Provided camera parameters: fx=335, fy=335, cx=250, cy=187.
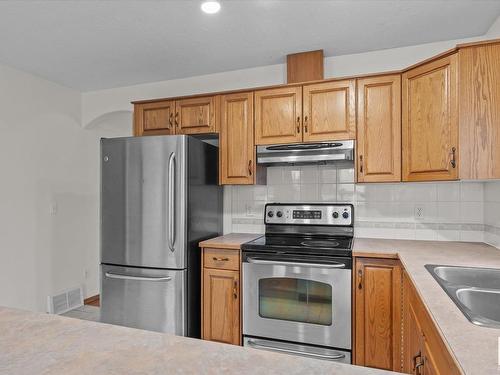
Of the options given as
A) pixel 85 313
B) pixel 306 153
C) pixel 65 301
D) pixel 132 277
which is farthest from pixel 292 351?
pixel 65 301

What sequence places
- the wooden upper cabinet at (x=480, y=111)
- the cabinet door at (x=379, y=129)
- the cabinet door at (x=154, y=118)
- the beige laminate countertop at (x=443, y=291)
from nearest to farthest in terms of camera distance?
the beige laminate countertop at (x=443, y=291), the wooden upper cabinet at (x=480, y=111), the cabinet door at (x=379, y=129), the cabinet door at (x=154, y=118)

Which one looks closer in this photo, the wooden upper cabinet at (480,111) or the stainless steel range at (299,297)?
the wooden upper cabinet at (480,111)

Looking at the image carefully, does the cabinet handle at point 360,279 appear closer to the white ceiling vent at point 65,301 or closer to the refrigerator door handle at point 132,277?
the refrigerator door handle at point 132,277

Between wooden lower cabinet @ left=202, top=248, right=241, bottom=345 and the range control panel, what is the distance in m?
0.62

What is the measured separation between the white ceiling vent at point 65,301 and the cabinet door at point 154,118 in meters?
1.99

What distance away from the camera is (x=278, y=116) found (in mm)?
2721

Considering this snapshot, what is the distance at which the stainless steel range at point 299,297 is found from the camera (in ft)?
7.27

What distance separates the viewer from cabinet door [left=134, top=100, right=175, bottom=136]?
3066 millimetres

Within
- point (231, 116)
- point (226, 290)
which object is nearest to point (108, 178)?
point (231, 116)

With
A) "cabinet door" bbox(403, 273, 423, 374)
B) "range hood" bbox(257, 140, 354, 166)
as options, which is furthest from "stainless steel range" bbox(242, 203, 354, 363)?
"range hood" bbox(257, 140, 354, 166)

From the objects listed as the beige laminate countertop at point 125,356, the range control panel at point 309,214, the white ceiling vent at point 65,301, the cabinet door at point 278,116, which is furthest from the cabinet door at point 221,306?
the white ceiling vent at point 65,301

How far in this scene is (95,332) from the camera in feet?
2.63

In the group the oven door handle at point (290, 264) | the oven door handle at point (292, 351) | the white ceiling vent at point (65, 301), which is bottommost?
the white ceiling vent at point (65, 301)

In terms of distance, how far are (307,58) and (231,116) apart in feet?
2.58
